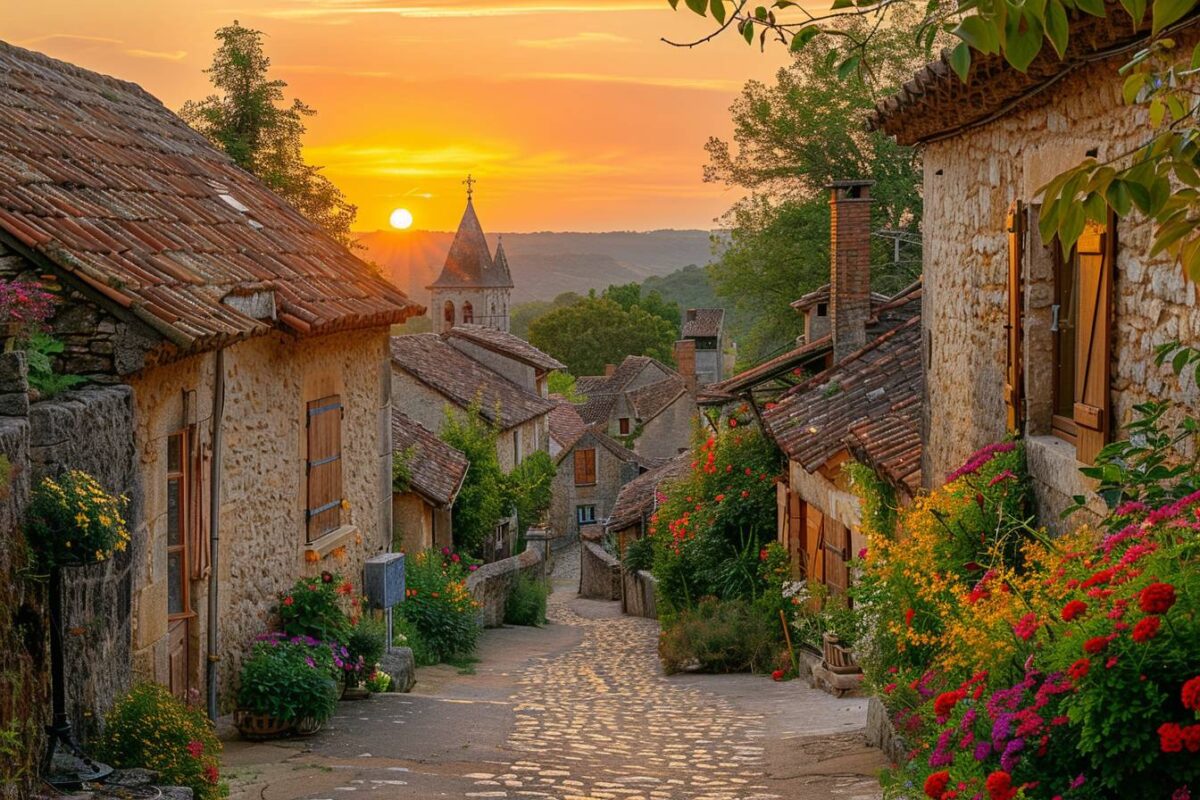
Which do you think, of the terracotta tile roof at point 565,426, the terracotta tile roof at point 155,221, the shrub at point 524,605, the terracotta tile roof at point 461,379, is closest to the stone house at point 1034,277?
the terracotta tile roof at point 155,221

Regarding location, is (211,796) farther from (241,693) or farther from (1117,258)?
(1117,258)

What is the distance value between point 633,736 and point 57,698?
520 centimetres

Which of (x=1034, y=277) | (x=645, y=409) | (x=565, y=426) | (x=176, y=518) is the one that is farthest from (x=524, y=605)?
(x=645, y=409)

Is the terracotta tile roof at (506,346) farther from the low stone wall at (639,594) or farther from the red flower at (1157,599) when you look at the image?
the red flower at (1157,599)

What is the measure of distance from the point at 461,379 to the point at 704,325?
3825 cm

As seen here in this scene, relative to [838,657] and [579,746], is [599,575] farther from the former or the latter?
[579,746]

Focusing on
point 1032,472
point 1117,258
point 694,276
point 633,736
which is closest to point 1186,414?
point 1117,258

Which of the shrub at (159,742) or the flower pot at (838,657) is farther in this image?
the flower pot at (838,657)

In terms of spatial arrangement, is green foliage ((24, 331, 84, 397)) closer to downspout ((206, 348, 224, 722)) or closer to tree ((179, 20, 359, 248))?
downspout ((206, 348, 224, 722))

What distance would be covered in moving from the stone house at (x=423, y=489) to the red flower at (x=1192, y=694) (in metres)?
16.2

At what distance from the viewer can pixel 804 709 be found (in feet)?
36.3

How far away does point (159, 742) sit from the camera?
626 cm

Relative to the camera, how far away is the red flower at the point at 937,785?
4277 mm

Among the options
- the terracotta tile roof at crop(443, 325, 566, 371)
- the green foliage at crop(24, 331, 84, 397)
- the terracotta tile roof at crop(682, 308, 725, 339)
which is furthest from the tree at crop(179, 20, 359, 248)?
the terracotta tile roof at crop(682, 308, 725, 339)
